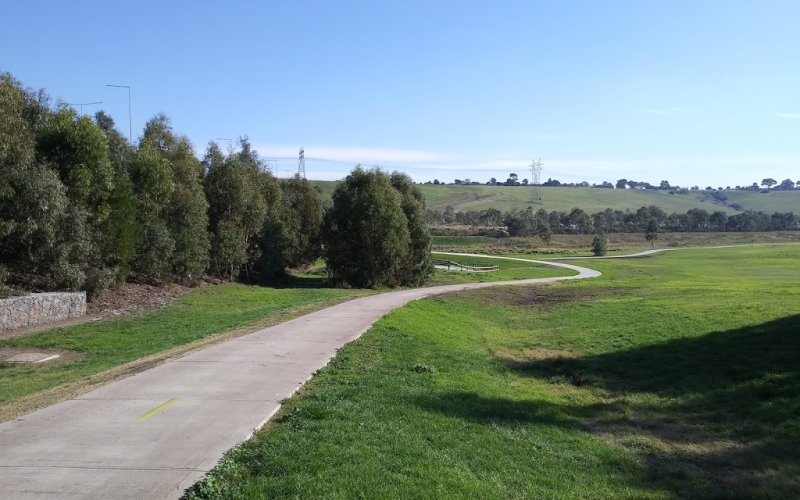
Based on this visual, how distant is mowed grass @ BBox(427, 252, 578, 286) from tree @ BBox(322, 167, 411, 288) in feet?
14.0

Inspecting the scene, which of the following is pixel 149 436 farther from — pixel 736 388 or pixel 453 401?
pixel 736 388

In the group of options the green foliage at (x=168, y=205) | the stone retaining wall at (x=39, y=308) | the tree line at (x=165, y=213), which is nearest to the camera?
the stone retaining wall at (x=39, y=308)

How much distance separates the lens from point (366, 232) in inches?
1764

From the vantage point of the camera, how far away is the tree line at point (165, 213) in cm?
2461

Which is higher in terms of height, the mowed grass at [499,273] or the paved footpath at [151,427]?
the paved footpath at [151,427]

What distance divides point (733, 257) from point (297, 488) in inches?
3389

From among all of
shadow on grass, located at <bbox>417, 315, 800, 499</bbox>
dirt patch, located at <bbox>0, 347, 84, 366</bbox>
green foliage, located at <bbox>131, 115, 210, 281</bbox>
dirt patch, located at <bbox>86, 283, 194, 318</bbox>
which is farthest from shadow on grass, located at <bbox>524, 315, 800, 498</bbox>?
green foliage, located at <bbox>131, 115, 210, 281</bbox>

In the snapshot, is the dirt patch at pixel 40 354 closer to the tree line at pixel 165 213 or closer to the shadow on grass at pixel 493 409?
the tree line at pixel 165 213

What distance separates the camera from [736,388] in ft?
47.4

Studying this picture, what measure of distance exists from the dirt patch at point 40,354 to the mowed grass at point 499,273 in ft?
102

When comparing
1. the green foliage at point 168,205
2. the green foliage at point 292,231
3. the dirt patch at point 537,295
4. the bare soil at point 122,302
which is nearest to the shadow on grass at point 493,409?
the bare soil at point 122,302

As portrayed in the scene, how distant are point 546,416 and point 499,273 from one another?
47414 mm

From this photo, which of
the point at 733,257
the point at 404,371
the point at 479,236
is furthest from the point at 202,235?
the point at 479,236

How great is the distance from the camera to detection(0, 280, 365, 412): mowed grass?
14531 millimetres
